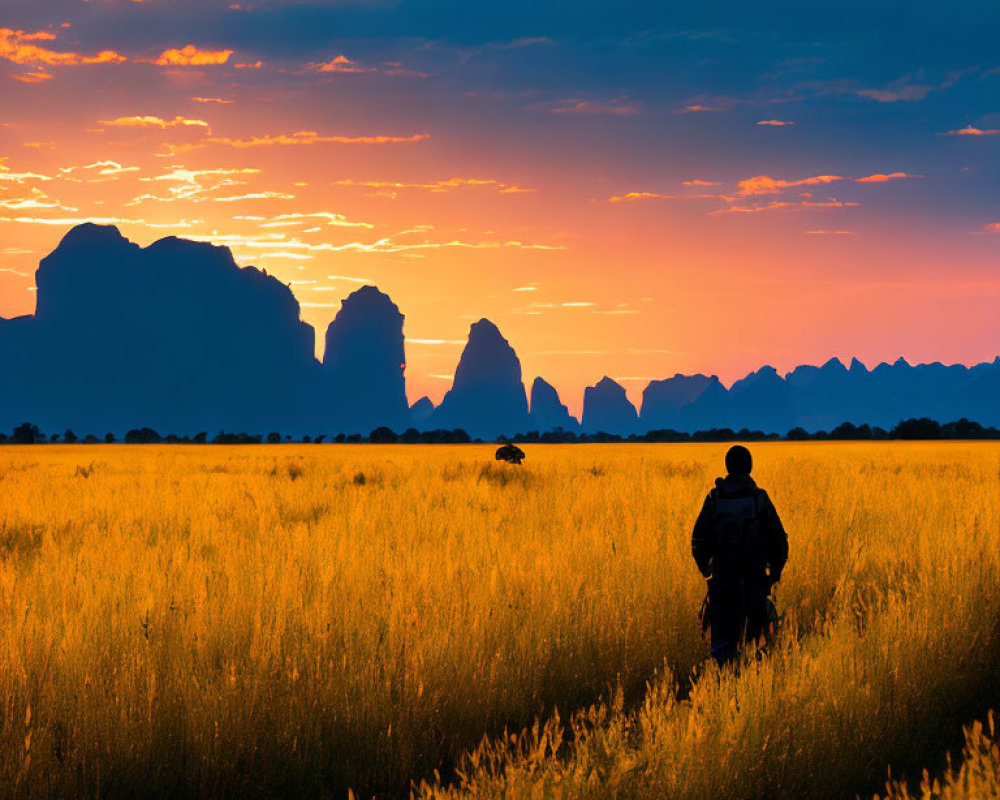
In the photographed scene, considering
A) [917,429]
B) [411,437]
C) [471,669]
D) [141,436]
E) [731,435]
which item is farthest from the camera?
[141,436]

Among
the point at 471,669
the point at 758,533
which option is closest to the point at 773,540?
the point at 758,533

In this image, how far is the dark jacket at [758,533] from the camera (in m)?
5.41

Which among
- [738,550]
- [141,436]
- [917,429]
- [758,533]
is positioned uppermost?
[758,533]

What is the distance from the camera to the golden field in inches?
175

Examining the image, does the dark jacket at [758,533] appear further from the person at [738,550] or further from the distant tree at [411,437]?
the distant tree at [411,437]

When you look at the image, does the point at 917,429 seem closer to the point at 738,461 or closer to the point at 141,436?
the point at 738,461

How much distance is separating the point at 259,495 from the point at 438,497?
3747mm

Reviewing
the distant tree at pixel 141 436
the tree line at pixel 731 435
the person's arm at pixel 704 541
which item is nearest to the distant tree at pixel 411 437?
the tree line at pixel 731 435

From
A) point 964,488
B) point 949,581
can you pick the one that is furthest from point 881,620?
point 964,488

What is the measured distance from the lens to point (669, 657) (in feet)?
22.7

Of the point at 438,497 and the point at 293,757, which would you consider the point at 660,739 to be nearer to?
the point at 293,757

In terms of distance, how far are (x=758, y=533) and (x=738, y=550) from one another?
0.59 ft

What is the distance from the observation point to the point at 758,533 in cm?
539

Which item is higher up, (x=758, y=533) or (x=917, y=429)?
(x=758, y=533)
